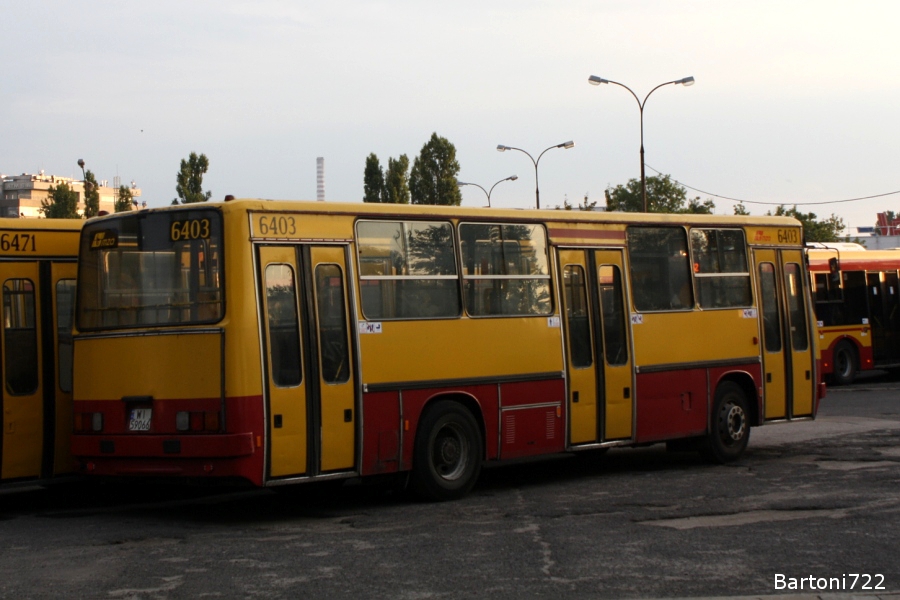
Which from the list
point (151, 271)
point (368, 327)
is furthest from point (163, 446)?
point (368, 327)

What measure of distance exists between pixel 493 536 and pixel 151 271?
379 cm

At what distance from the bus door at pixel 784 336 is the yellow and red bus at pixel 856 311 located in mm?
12194

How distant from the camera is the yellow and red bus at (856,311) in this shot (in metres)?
28.6

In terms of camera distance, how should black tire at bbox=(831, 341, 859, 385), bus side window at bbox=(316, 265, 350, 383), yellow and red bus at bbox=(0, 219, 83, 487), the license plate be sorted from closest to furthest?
1. the license plate
2. bus side window at bbox=(316, 265, 350, 383)
3. yellow and red bus at bbox=(0, 219, 83, 487)
4. black tire at bbox=(831, 341, 859, 385)

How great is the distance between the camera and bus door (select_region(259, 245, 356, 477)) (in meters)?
10.9

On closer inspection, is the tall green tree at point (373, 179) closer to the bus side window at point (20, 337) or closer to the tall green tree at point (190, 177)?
the tall green tree at point (190, 177)

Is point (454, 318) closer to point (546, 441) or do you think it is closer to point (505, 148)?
point (546, 441)

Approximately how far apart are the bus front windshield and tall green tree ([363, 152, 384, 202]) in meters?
61.1

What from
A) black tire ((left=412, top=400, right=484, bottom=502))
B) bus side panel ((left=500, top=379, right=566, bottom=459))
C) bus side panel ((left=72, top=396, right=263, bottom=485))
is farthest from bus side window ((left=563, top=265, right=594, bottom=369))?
bus side panel ((left=72, top=396, right=263, bottom=485))

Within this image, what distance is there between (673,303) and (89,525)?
276 inches

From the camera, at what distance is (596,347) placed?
546 inches

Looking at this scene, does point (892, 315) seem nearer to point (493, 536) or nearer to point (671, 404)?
point (671, 404)

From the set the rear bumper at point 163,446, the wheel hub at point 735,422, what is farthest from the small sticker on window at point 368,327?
the wheel hub at point 735,422

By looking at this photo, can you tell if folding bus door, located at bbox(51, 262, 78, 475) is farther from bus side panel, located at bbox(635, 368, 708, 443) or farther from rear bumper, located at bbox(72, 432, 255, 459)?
bus side panel, located at bbox(635, 368, 708, 443)
